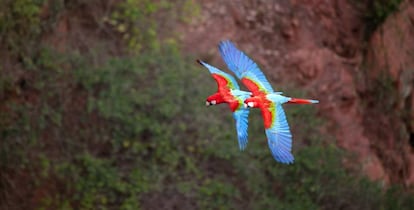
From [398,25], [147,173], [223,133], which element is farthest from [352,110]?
[147,173]

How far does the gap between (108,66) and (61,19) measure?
0.85 meters

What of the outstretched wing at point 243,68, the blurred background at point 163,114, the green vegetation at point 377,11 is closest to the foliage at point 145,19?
the blurred background at point 163,114

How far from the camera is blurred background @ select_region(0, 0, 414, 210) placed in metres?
11.0

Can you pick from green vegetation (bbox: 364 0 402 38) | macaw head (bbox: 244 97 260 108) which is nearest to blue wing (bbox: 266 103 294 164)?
macaw head (bbox: 244 97 260 108)

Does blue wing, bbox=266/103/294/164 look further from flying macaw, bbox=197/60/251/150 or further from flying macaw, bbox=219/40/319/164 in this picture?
flying macaw, bbox=197/60/251/150

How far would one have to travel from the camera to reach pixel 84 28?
11.9m

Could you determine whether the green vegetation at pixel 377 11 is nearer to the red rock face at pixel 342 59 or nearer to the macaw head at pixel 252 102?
the red rock face at pixel 342 59

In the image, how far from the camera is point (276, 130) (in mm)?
6656

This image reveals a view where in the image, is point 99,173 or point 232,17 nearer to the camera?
point 99,173

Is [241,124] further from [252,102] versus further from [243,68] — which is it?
[243,68]

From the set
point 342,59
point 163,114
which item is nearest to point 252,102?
point 163,114

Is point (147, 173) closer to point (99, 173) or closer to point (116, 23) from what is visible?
point (99, 173)

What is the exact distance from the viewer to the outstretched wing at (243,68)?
6781mm

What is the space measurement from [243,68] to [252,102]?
16.0 inches
